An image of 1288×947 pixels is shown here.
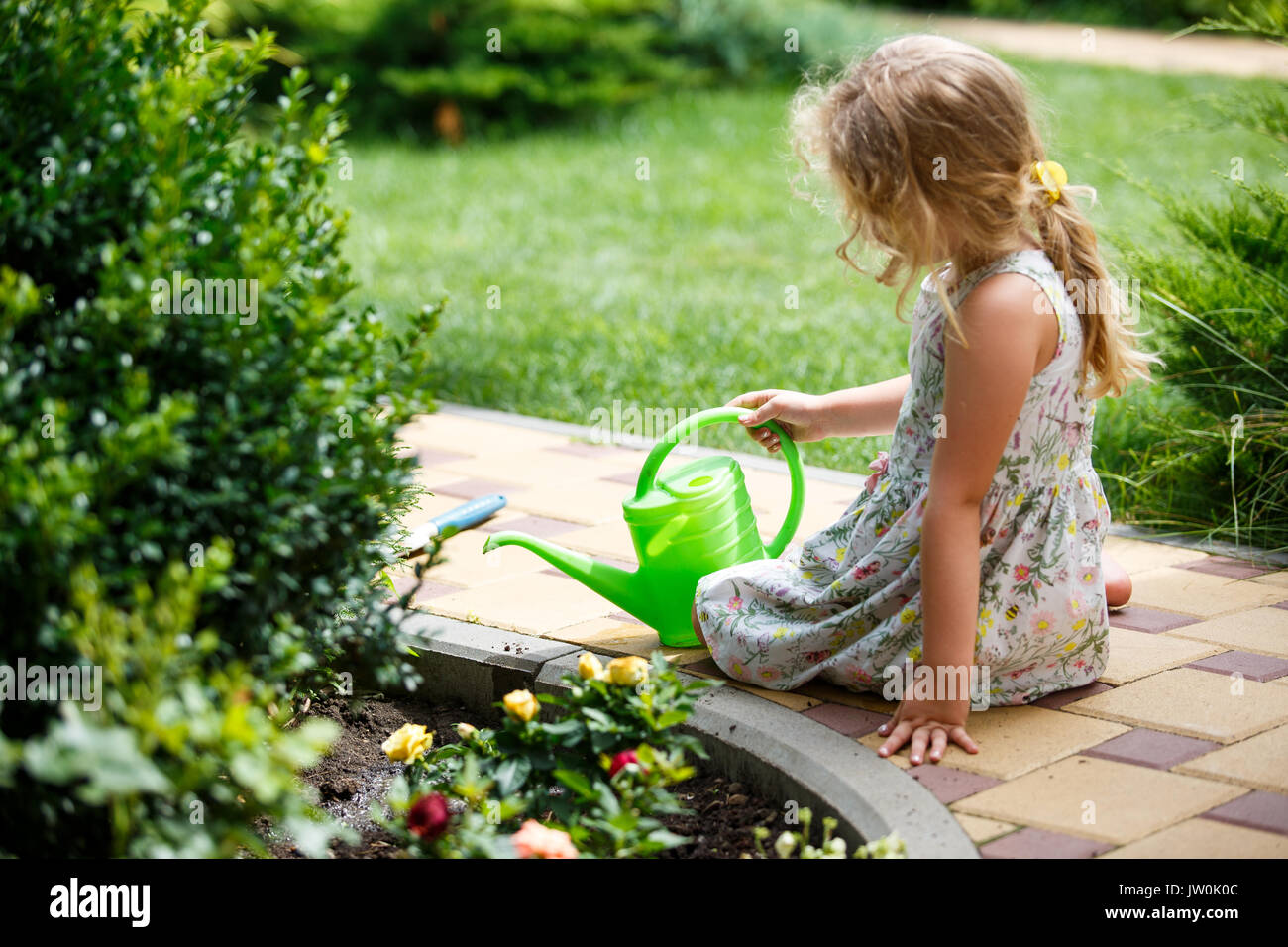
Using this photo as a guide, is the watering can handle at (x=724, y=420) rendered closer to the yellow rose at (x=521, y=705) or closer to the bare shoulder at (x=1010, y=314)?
the bare shoulder at (x=1010, y=314)

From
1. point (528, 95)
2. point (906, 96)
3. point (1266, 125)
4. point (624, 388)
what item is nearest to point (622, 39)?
point (528, 95)

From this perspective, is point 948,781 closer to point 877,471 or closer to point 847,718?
point 847,718

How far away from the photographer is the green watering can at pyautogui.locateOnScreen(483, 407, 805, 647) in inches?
111

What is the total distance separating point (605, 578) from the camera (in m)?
2.88

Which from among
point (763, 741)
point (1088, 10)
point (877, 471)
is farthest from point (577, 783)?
point (1088, 10)

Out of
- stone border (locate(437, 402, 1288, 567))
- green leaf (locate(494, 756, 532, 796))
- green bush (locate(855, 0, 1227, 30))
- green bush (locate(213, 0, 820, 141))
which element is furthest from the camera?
green bush (locate(855, 0, 1227, 30))

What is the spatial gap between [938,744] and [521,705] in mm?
714

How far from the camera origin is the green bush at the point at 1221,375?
365 cm

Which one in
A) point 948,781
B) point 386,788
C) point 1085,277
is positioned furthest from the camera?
point 386,788

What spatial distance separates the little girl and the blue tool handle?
3.25ft

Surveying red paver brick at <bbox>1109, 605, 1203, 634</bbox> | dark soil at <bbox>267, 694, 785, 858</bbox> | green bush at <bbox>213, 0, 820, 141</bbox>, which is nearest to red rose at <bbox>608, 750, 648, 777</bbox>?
dark soil at <bbox>267, 694, 785, 858</bbox>
